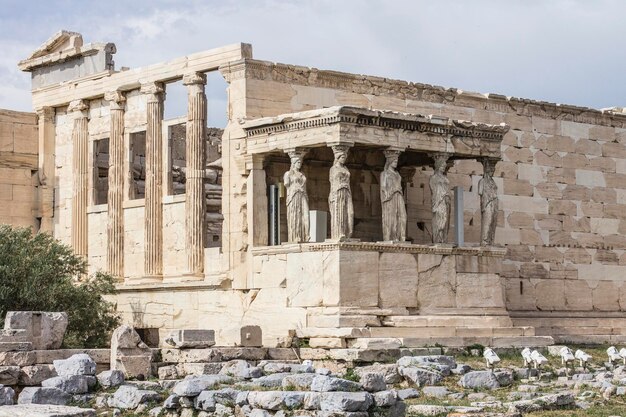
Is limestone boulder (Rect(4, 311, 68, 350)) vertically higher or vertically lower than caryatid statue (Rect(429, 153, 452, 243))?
lower

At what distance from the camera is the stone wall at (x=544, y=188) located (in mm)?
26484

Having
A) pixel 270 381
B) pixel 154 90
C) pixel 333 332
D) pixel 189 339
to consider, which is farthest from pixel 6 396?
pixel 154 90

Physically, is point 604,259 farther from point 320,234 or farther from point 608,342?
point 320,234

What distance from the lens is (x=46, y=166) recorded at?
29.5m

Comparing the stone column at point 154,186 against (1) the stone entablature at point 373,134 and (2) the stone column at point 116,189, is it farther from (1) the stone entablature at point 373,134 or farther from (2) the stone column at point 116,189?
(1) the stone entablature at point 373,134

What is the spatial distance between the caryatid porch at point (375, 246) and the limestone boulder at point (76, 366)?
4373 mm

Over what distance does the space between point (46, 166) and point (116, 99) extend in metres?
2.74

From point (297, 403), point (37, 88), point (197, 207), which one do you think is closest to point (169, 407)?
point (297, 403)

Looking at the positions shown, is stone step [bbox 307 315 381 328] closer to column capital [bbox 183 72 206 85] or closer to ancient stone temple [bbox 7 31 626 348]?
ancient stone temple [bbox 7 31 626 348]

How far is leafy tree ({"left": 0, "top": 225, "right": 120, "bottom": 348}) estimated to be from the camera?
24.5 meters

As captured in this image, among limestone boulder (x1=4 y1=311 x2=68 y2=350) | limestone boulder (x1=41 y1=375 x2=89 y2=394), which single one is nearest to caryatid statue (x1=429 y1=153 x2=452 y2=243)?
limestone boulder (x1=4 y1=311 x2=68 y2=350)

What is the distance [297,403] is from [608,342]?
13070mm

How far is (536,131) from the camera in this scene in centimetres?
2861

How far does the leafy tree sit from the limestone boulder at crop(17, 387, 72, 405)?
6.41 metres
